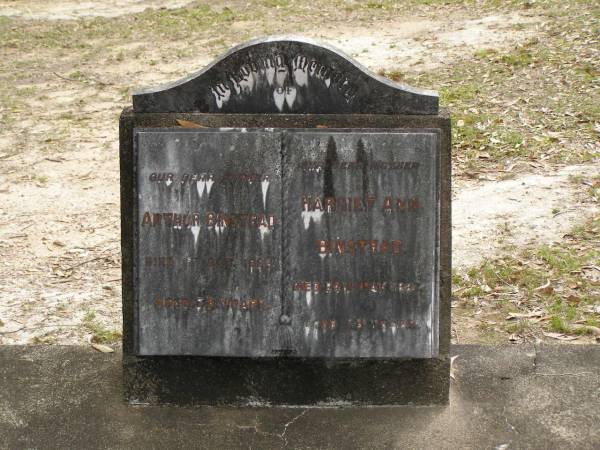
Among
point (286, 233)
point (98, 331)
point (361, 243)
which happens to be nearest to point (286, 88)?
point (286, 233)

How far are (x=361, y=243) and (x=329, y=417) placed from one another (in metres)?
0.75

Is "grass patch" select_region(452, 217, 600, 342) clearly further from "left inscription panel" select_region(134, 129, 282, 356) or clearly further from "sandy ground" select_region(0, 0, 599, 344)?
"left inscription panel" select_region(134, 129, 282, 356)

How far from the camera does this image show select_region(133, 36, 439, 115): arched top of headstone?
3703 mm

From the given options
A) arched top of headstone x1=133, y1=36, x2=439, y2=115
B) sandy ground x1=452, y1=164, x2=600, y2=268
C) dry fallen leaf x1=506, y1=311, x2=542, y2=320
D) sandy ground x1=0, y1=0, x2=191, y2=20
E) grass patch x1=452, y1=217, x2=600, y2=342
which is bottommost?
dry fallen leaf x1=506, y1=311, x2=542, y2=320

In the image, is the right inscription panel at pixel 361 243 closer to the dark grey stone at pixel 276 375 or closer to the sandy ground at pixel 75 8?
the dark grey stone at pixel 276 375

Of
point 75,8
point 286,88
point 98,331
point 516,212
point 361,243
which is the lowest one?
point 98,331

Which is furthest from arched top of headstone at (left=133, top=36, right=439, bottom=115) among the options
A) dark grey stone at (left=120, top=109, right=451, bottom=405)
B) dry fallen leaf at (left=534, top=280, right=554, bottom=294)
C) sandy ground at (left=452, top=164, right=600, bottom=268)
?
sandy ground at (left=452, top=164, right=600, bottom=268)

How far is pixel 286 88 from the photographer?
375 cm

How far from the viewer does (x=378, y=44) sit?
489 inches

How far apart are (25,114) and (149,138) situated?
735 centimetres

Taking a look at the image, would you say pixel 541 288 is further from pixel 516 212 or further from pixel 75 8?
pixel 75 8

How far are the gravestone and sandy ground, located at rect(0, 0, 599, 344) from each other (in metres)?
1.87

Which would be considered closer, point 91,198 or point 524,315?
point 524,315

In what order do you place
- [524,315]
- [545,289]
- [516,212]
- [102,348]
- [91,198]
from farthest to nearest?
[91,198] < [516,212] < [545,289] < [524,315] < [102,348]
